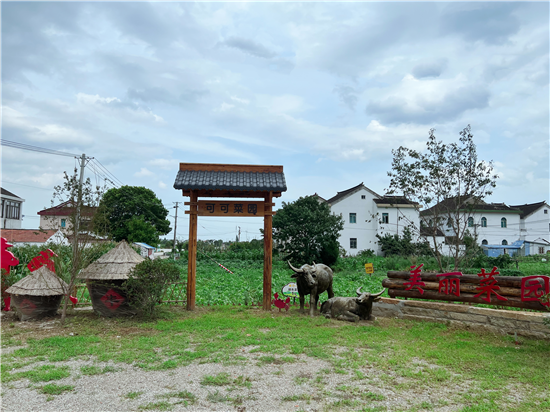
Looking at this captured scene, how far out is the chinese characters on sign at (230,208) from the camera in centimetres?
990

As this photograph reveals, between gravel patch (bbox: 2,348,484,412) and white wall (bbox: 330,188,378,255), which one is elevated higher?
white wall (bbox: 330,188,378,255)

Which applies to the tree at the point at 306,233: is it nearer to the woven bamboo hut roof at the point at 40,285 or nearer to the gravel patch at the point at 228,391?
the woven bamboo hut roof at the point at 40,285

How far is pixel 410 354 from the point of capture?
5926 millimetres

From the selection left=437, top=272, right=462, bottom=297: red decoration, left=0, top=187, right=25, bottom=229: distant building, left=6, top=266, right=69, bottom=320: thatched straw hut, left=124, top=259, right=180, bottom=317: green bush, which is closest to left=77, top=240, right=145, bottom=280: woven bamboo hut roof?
left=124, top=259, right=180, bottom=317: green bush

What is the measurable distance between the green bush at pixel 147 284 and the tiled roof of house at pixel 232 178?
2198 millimetres

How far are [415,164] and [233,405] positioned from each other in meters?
9.46

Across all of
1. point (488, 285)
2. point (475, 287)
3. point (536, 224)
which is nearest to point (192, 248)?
point (475, 287)

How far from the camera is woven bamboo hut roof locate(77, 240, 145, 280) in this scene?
27.2 feet

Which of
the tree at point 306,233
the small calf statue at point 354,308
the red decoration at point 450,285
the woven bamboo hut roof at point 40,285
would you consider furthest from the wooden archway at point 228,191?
the tree at point 306,233

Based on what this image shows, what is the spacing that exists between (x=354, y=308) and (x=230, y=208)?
399cm

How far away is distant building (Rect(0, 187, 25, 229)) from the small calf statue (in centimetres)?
3727

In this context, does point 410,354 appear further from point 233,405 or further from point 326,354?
point 233,405

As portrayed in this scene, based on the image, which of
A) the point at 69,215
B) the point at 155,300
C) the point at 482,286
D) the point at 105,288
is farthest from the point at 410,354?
the point at 69,215

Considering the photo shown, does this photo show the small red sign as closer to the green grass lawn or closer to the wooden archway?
the green grass lawn
